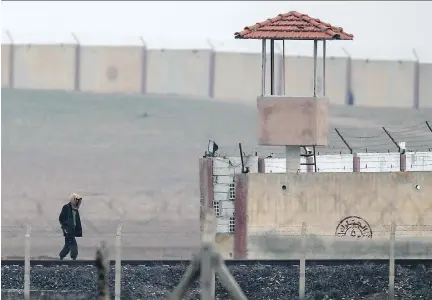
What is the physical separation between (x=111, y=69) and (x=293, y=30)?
55.5m

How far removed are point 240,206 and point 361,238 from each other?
7.25ft

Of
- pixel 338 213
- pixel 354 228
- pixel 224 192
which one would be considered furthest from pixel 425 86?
pixel 224 192

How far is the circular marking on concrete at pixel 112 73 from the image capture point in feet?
283

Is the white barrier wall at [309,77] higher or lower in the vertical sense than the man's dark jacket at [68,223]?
higher

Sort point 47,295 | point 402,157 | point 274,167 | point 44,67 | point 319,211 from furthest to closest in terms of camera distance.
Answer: point 44,67, point 402,157, point 274,167, point 319,211, point 47,295

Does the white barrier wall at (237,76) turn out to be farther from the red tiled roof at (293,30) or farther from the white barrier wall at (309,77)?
the red tiled roof at (293,30)

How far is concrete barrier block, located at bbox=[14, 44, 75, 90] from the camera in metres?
82.9

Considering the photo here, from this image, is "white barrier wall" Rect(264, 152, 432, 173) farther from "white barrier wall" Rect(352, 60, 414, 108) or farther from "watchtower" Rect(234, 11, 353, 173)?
"white barrier wall" Rect(352, 60, 414, 108)

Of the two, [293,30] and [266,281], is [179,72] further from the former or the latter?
[266,281]

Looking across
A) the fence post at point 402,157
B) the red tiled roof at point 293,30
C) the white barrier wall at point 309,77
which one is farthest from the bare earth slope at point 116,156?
the red tiled roof at point 293,30

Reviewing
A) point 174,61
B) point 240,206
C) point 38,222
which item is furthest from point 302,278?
point 174,61

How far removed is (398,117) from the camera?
76.8 meters

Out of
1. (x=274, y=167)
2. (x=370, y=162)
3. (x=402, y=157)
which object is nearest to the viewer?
(x=274, y=167)

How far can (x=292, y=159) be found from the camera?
31.2 metres
